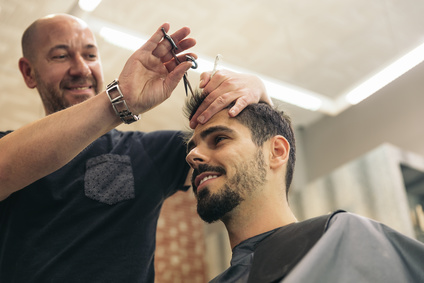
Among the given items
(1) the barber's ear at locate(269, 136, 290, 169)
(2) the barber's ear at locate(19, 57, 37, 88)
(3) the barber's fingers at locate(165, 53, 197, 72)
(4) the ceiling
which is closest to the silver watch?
(3) the barber's fingers at locate(165, 53, 197, 72)

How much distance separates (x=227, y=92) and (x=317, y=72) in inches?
149

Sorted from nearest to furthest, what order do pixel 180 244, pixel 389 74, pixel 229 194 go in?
pixel 229 194, pixel 389 74, pixel 180 244

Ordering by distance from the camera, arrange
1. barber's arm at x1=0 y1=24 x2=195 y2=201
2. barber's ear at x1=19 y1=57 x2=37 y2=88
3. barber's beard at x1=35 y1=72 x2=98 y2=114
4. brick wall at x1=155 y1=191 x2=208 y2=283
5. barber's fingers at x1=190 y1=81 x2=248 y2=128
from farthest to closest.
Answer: brick wall at x1=155 y1=191 x2=208 y2=283, barber's ear at x1=19 y1=57 x2=37 y2=88, barber's beard at x1=35 y1=72 x2=98 y2=114, barber's fingers at x1=190 y1=81 x2=248 y2=128, barber's arm at x1=0 y1=24 x2=195 y2=201

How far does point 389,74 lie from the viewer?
4.07 meters

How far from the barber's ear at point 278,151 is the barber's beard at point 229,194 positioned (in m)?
0.12

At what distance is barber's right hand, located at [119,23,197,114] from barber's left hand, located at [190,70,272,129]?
0.24 m

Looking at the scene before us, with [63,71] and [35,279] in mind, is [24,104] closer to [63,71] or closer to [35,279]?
[63,71]

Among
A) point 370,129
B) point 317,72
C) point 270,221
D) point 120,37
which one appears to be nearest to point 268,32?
point 317,72

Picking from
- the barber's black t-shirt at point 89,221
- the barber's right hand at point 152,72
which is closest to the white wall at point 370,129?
the barber's black t-shirt at point 89,221

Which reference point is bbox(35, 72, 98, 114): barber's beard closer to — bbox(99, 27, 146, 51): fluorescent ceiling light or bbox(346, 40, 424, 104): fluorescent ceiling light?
bbox(99, 27, 146, 51): fluorescent ceiling light

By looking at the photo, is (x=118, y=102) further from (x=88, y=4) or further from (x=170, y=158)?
(x=88, y=4)

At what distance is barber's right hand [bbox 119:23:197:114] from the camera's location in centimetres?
162

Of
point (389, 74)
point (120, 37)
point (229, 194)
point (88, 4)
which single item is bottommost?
point (229, 194)

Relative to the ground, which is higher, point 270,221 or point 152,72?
point 152,72
